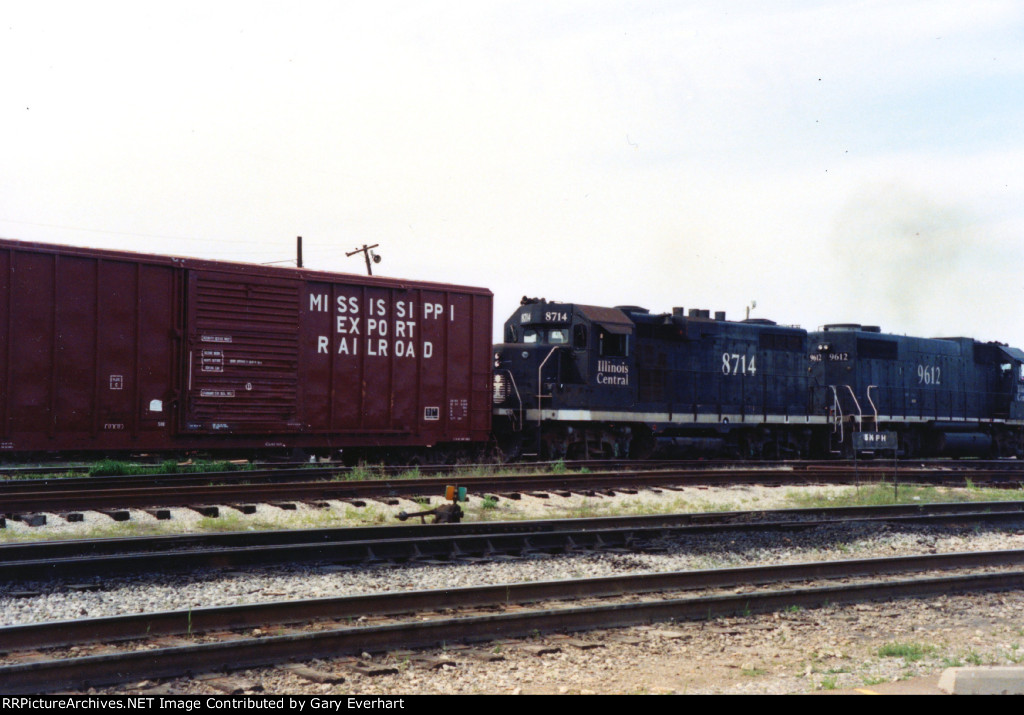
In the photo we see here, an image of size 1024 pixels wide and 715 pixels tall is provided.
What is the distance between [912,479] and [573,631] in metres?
14.1

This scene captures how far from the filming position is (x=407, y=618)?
658 centimetres

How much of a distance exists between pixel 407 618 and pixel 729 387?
53.1ft

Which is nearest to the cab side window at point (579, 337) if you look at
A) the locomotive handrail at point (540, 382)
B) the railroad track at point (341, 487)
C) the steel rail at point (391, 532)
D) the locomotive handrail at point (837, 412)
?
the locomotive handrail at point (540, 382)

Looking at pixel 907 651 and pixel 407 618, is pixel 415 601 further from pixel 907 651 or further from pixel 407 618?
pixel 907 651

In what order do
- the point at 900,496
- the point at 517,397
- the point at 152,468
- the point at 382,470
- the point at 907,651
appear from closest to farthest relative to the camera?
the point at 907,651 < the point at 382,470 < the point at 900,496 < the point at 152,468 < the point at 517,397

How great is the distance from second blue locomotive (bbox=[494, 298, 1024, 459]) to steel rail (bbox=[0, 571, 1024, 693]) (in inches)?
435

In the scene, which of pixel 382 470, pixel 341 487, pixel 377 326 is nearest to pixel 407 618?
pixel 341 487

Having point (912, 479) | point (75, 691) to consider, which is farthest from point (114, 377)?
point (912, 479)

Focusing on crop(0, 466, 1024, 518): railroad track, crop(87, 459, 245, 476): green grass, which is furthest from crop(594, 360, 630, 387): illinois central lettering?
crop(87, 459, 245, 476): green grass

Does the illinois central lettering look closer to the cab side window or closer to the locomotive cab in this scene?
the locomotive cab

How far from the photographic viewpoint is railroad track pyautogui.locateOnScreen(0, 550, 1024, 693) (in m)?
5.22

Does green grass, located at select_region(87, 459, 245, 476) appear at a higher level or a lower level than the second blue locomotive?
lower

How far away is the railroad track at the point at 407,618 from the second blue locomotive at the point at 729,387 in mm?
10448
